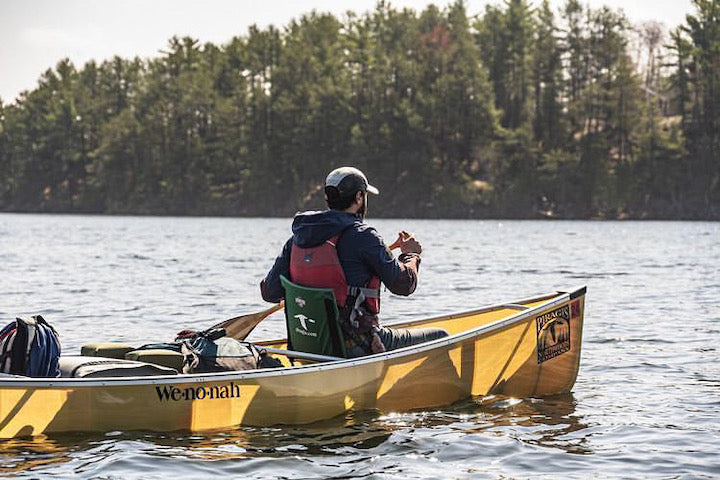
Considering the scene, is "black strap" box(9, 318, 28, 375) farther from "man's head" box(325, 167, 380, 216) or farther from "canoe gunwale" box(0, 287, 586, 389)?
"man's head" box(325, 167, 380, 216)

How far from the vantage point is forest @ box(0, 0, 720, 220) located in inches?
2697

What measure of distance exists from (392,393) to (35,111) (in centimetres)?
9522

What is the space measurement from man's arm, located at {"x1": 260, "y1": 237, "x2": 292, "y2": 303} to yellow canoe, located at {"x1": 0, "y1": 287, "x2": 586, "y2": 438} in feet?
1.95

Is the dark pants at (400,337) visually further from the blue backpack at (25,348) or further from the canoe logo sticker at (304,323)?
the blue backpack at (25,348)

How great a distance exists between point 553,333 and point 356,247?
258 centimetres

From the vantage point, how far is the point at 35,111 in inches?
3826

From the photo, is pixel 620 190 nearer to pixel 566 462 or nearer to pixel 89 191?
pixel 89 191


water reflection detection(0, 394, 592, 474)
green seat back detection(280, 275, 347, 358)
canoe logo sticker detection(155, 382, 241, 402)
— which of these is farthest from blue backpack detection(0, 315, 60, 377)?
green seat back detection(280, 275, 347, 358)

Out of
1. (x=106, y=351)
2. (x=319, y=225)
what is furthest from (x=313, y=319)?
(x=106, y=351)

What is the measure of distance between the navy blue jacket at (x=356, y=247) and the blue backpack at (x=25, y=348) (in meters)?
1.88

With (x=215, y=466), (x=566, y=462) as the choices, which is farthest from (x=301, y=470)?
(x=566, y=462)

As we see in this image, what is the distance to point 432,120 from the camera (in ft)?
242

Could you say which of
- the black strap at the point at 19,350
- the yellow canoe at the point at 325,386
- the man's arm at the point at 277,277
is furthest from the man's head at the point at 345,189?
the black strap at the point at 19,350

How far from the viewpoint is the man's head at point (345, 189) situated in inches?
289
